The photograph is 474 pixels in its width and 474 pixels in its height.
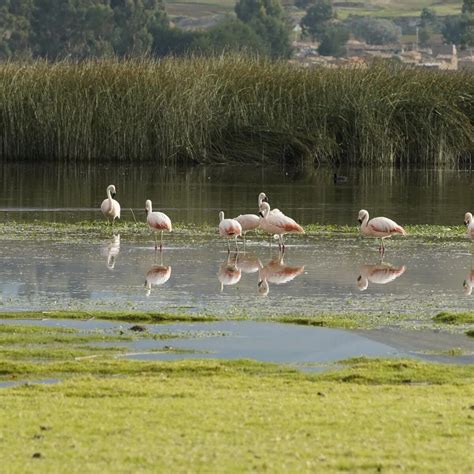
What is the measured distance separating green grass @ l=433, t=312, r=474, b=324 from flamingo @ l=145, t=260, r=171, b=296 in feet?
10.3

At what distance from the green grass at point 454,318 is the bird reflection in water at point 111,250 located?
4.73 metres

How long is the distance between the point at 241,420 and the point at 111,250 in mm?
9859

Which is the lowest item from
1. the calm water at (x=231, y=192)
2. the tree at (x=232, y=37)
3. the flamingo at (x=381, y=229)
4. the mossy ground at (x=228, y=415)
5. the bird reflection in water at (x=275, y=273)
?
the calm water at (x=231, y=192)

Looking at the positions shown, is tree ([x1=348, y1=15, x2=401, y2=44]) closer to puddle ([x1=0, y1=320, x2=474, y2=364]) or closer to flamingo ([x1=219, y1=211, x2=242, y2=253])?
flamingo ([x1=219, y1=211, x2=242, y2=253])

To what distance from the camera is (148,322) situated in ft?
41.6

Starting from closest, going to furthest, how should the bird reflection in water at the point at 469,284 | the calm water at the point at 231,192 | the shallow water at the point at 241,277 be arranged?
the shallow water at the point at 241,277, the bird reflection in water at the point at 469,284, the calm water at the point at 231,192

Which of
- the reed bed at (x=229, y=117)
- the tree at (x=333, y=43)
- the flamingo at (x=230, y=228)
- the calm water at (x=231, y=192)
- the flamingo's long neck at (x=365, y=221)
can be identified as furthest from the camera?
the tree at (x=333, y=43)

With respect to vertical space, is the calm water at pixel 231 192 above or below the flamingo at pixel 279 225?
below

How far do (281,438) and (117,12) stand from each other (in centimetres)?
11200

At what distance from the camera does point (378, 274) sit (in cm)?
1612

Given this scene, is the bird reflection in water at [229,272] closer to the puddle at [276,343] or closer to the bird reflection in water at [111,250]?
the bird reflection in water at [111,250]

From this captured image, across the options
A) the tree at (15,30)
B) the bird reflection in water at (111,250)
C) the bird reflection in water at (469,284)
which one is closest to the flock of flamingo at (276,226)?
the bird reflection in water at (111,250)

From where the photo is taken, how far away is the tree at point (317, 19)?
156875 mm

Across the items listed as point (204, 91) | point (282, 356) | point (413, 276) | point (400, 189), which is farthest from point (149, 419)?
point (204, 91)
